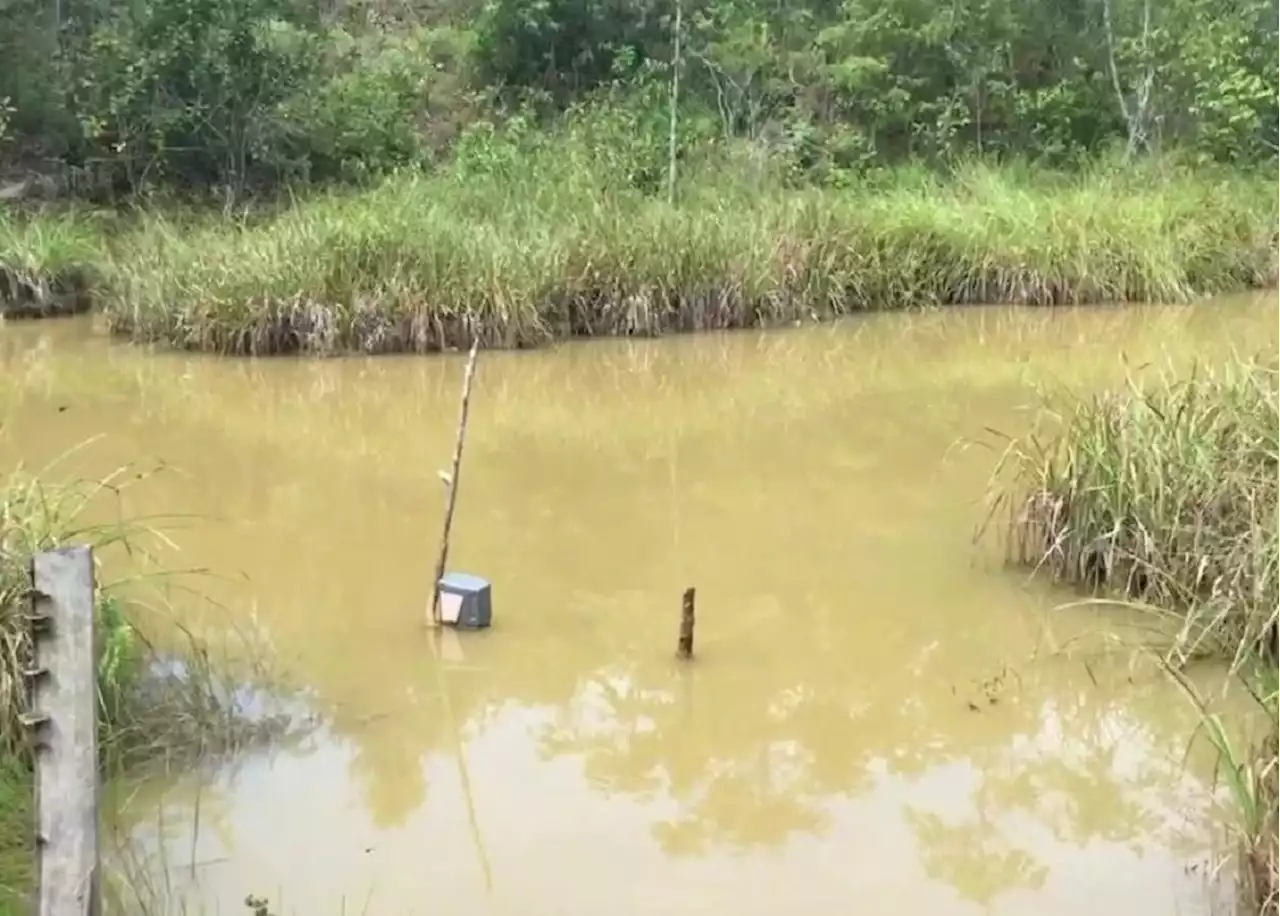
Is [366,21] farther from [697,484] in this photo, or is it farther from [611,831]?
[611,831]

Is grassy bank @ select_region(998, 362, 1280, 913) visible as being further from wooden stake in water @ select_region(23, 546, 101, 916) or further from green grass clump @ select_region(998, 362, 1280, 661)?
wooden stake in water @ select_region(23, 546, 101, 916)

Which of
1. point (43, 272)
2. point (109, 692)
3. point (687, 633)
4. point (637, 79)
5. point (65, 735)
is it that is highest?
point (65, 735)

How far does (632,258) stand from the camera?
33.7ft

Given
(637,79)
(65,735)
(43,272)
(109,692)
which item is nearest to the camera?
(65,735)

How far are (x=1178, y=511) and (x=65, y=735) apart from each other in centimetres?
327

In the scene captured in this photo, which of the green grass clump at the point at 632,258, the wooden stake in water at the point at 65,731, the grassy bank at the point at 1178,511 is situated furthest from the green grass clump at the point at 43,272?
the wooden stake in water at the point at 65,731

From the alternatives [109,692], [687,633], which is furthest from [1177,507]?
[109,692]

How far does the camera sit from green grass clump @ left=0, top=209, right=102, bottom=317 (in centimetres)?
1116

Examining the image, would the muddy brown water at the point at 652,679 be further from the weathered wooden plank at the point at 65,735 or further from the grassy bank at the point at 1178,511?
the weathered wooden plank at the point at 65,735

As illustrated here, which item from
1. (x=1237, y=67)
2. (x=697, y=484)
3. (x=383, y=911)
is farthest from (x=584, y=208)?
(x=383, y=911)

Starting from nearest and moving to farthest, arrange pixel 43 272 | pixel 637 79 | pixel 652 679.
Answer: pixel 652 679 → pixel 43 272 → pixel 637 79

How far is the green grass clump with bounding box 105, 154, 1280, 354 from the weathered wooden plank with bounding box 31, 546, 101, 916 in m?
7.12

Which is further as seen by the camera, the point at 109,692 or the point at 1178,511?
the point at 1178,511

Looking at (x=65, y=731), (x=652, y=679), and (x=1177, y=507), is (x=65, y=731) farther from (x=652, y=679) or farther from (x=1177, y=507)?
(x=1177, y=507)
